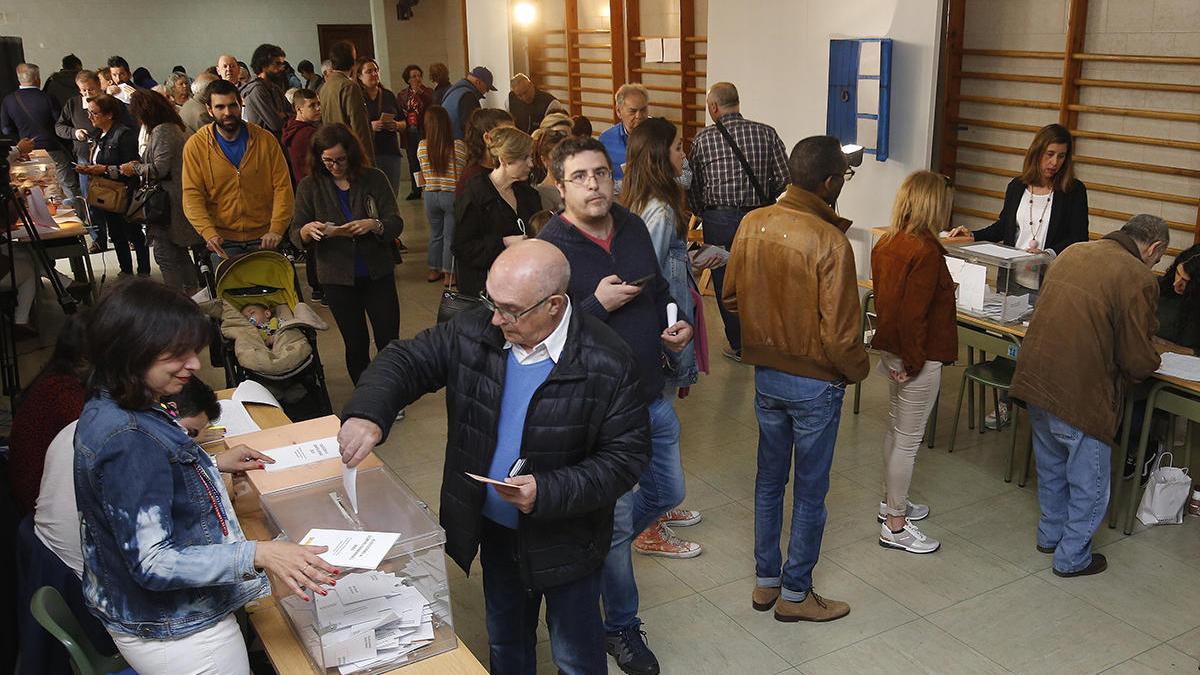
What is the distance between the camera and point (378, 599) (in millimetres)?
2402

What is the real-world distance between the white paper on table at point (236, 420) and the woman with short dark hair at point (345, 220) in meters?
1.59

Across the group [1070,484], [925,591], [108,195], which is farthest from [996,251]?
[108,195]

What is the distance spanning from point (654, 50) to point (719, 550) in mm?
7179

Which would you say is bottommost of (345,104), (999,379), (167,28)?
(999,379)

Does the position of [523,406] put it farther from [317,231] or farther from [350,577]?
[317,231]

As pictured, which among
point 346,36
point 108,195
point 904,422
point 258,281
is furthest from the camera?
point 346,36

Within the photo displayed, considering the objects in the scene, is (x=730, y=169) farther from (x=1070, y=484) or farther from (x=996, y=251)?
(x=1070, y=484)

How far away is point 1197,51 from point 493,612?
532 centimetres

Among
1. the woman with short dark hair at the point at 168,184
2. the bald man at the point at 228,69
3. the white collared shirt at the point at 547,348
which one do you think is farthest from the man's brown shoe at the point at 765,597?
the bald man at the point at 228,69

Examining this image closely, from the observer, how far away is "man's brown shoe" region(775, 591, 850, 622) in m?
3.79

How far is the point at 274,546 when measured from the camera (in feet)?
7.27

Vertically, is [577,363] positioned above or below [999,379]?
above

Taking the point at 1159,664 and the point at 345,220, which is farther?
the point at 345,220

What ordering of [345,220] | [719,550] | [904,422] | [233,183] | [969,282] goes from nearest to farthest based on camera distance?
1. [904,422]
2. [719,550]
3. [969,282]
4. [345,220]
5. [233,183]
